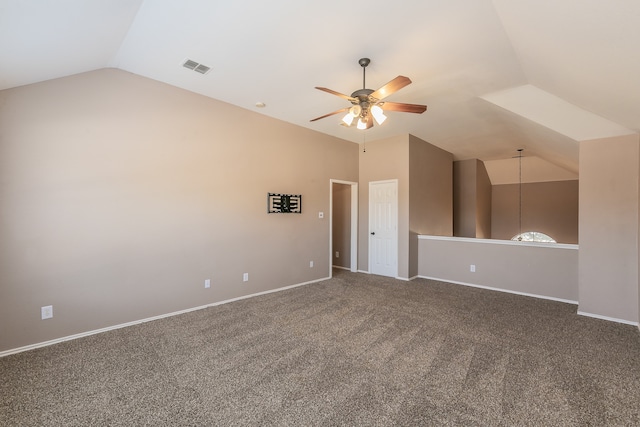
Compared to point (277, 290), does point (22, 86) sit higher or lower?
higher

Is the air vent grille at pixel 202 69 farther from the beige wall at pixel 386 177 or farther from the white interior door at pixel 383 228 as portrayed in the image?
the white interior door at pixel 383 228

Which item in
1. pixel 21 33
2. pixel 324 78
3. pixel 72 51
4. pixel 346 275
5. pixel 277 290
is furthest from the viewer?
pixel 346 275

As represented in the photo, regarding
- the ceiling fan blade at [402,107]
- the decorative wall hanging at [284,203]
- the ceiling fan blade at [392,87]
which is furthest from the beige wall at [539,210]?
the ceiling fan blade at [392,87]

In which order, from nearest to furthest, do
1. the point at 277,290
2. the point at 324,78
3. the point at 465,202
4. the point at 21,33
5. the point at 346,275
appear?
the point at 21,33 → the point at 324,78 → the point at 277,290 → the point at 346,275 → the point at 465,202

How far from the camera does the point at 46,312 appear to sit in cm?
278

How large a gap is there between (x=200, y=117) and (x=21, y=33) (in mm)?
1874

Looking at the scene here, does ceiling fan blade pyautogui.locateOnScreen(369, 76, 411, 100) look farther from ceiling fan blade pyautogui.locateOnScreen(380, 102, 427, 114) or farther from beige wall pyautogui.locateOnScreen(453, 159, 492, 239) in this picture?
beige wall pyautogui.locateOnScreen(453, 159, 492, 239)

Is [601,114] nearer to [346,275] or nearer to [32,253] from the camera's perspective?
[346,275]

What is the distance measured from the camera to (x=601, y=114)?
3.29 meters

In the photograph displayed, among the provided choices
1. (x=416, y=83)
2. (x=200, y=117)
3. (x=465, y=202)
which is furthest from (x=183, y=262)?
(x=465, y=202)

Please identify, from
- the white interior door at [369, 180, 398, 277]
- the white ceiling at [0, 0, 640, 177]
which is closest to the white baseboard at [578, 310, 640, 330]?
the white ceiling at [0, 0, 640, 177]

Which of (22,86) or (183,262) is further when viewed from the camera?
(183,262)

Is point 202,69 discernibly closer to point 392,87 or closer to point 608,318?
point 392,87

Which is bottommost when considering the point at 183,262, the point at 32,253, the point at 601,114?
the point at 183,262
